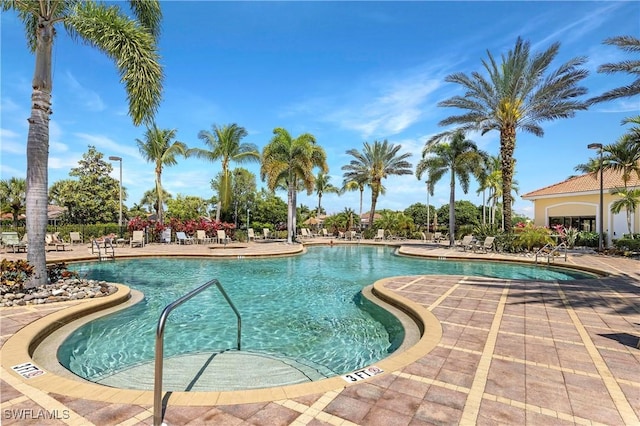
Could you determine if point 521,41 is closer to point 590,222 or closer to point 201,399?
point 590,222

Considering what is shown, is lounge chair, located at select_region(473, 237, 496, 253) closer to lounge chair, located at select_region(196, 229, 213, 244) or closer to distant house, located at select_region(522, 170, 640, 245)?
distant house, located at select_region(522, 170, 640, 245)

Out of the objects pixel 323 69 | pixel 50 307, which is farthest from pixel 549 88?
pixel 50 307

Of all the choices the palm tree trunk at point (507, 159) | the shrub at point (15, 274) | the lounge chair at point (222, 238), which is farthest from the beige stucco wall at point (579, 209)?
the shrub at point (15, 274)

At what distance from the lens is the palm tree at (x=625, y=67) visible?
11.6 meters

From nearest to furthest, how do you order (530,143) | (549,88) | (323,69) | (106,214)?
(323,69) < (549,88) < (530,143) < (106,214)

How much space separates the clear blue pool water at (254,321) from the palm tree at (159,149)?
1335 cm

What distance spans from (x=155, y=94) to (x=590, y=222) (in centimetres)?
3066

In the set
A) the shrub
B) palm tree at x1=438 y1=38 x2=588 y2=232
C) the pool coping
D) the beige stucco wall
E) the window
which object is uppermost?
palm tree at x1=438 y1=38 x2=588 y2=232

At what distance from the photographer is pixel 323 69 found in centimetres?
1571

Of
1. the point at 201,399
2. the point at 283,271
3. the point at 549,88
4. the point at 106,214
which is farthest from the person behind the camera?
the point at 106,214

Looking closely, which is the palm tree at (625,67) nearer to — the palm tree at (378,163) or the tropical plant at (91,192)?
the palm tree at (378,163)

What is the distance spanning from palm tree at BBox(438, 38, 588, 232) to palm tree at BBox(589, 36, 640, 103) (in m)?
4.39

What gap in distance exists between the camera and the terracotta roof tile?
23688 mm

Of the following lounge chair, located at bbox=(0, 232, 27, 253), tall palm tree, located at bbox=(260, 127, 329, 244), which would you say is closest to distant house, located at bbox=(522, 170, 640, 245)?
tall palm tree, located at bbox=(260, 127, 329, 244)
